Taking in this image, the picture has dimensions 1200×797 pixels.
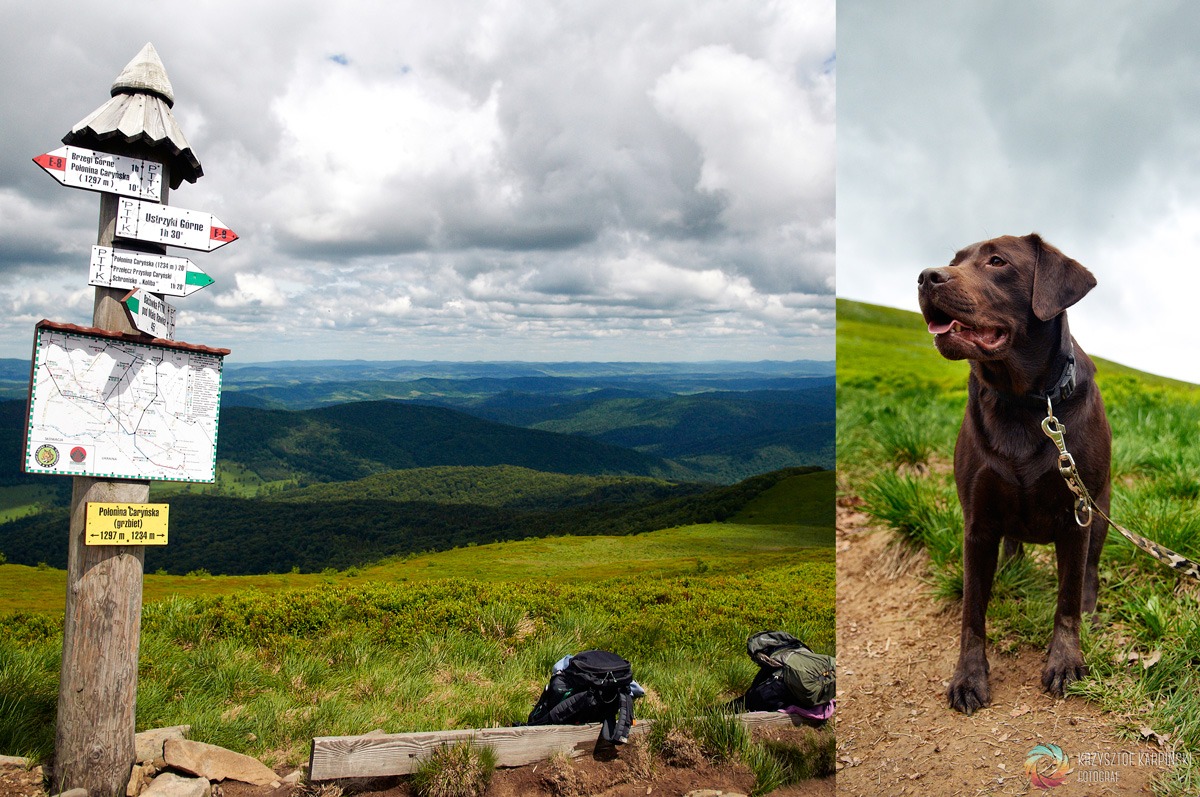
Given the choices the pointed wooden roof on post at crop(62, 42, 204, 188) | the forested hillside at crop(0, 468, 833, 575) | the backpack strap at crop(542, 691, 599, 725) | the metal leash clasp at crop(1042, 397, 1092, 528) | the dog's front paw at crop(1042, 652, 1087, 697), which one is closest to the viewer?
the metal leash clasp at crop(1042, 397, 1092, 528)

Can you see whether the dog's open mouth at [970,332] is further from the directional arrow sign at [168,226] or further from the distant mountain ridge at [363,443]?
the distant mountain ridge at [363,443]

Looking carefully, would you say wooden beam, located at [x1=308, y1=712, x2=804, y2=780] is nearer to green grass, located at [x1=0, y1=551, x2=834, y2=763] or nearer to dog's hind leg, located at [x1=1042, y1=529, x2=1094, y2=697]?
green grass, located at [x1=0, y1=551, x2=834, y2=763]

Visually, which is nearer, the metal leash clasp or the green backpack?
the metal leash clasp

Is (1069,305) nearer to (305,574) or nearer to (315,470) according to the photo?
(305,574)

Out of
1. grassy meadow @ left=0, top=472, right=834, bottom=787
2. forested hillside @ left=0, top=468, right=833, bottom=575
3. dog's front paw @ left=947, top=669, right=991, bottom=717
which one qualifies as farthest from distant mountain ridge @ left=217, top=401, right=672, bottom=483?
dog's front paw @ left=947, top=669, right=991, bottom=717

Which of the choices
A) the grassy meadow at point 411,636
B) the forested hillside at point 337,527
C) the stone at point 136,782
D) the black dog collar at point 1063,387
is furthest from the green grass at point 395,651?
the black dog collar at point 1063,387

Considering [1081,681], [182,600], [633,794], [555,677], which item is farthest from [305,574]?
[1081,681]

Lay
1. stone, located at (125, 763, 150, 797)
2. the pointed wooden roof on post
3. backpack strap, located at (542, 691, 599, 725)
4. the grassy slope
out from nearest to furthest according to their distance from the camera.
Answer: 1. the pointed wooden roof on post
2. stone, located at (125, 763, 150, 797)
3. backpack strap, located at (542, 691, 599, 725)
4. the grassy slope
